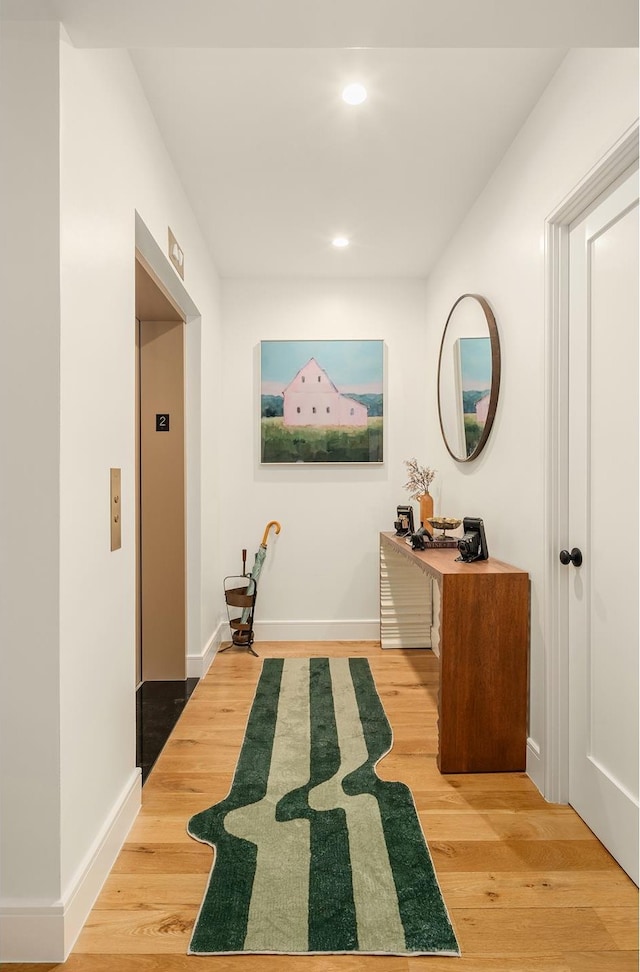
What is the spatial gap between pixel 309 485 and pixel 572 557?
8.09 ft

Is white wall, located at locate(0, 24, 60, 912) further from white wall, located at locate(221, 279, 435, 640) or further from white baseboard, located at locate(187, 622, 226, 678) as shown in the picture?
white wall, located at locate(221, 279, 435, 640)

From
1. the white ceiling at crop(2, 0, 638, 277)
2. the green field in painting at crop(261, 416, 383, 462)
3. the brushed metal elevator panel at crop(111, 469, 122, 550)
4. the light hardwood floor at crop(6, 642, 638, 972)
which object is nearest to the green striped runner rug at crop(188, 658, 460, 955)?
the light hardwood floor at crop(6, 642, 638, 972)

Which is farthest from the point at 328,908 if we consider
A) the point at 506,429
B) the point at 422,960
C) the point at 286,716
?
the point at 506,429

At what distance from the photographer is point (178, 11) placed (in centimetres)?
140

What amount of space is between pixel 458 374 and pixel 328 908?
8.76ft

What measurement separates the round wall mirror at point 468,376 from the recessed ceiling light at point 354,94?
1.07m

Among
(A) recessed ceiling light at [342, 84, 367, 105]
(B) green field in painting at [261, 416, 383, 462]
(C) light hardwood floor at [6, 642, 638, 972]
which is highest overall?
(A) recessed ceiling light at [342, 84, 367, 105]

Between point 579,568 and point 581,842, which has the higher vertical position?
point 579,568

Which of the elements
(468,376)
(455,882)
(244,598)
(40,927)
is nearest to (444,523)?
(468,376)

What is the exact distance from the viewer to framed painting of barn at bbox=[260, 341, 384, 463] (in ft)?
14.0

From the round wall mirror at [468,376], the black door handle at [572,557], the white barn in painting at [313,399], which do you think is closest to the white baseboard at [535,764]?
the black door handle at [572,557]

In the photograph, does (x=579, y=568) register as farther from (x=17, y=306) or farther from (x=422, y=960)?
(x=17, y=306)

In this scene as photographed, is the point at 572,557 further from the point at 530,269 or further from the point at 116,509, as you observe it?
the point at 116,509

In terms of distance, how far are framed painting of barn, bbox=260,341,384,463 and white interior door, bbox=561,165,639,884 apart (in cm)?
226
